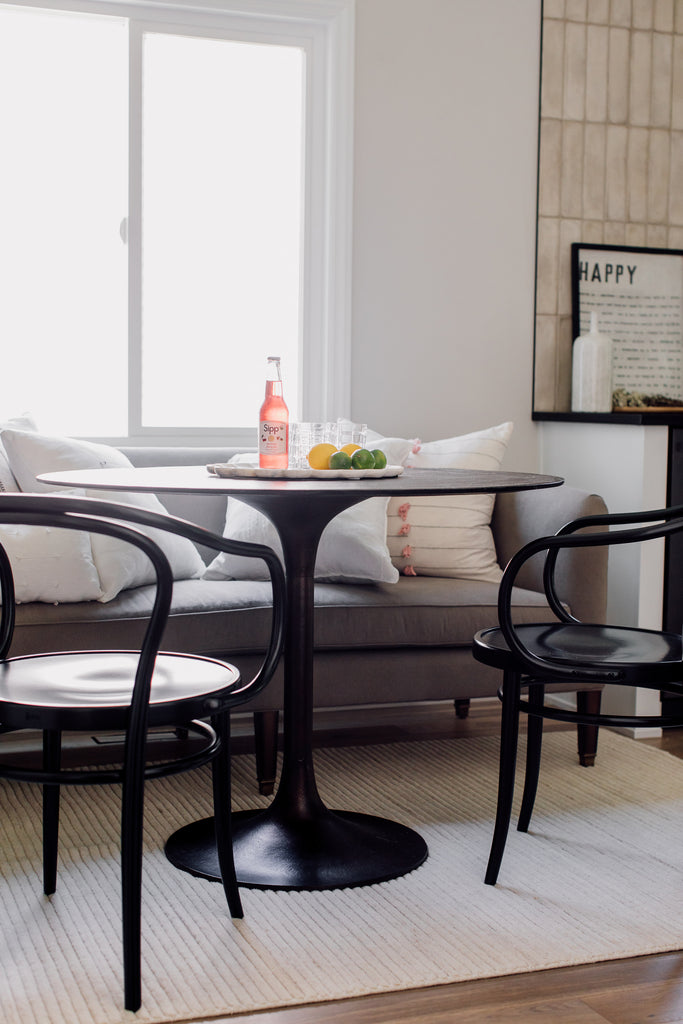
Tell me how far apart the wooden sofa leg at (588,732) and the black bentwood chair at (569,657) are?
24.5 inches

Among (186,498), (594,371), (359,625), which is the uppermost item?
(594,371)

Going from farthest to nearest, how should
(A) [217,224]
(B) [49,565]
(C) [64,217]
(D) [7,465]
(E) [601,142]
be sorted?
(E) [601,142], (A) [217,224], (C) [64,217], (D) [7,465], (B) [49,565]

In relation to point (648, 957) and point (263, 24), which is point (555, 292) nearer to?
point (263, 24)

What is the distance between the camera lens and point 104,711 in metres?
1.61

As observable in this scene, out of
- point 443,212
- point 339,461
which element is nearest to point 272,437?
point 339,461

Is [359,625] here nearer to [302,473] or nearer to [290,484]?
[302,473]

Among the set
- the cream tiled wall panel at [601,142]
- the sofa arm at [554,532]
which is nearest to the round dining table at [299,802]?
the sofa arm at [554,532]

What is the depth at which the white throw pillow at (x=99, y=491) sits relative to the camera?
265 cm

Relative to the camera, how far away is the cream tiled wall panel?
3748mm

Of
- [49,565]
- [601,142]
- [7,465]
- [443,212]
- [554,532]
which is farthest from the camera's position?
[601,142]

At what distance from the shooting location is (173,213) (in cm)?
348

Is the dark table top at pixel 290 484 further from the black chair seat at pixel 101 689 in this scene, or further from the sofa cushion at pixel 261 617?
the sofa cushion at pixel 261 617

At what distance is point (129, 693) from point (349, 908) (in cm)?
65

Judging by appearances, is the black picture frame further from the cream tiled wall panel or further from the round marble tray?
the round marble tray
